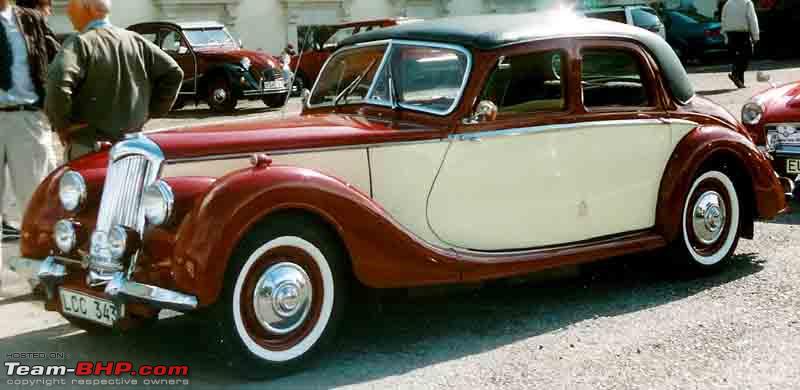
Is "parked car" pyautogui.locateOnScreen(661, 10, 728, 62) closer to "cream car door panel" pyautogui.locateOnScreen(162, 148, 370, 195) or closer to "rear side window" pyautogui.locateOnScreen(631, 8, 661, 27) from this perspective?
"rear side window" pyautogui.locateOnScreen(631, 8, 661, 27)

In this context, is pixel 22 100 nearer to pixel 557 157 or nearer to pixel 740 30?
pixel 557 157

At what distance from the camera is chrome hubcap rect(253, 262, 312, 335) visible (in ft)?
14.4

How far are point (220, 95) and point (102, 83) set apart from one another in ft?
38.3

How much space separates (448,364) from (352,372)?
44 cm

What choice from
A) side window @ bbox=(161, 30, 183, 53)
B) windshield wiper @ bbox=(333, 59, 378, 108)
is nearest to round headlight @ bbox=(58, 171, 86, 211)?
windshield wiper @ bbox=(333, 59, 378, 108)

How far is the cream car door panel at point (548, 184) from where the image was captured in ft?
16.8

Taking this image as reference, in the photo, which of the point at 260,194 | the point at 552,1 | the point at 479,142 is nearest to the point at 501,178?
the point at 479,142

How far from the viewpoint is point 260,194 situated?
4289mm

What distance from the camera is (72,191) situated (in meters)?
4.82

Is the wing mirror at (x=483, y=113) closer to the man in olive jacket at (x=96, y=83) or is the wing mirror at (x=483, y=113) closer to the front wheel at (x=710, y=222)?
the front wheel at (x=710, y=222)

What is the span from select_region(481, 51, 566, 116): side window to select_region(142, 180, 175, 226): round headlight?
181cm

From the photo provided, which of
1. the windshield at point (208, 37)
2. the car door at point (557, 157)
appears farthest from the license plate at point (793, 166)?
the windshield at point (208, 37)

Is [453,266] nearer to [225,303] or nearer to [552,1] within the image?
[225,303]

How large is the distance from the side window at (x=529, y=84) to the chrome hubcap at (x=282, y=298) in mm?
1523
